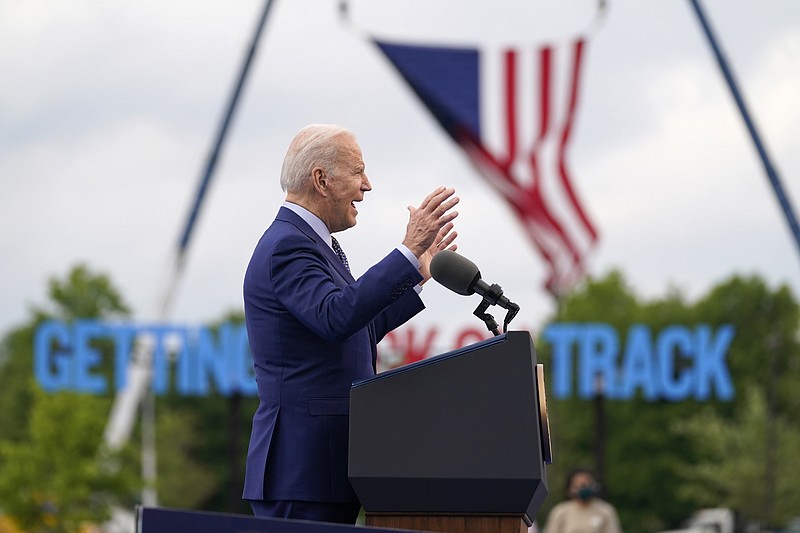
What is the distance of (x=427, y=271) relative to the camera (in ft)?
13.1

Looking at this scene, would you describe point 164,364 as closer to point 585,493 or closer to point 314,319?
point 585,493

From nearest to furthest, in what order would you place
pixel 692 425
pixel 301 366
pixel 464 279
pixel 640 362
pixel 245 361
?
pixel 464 279, pixel 301 366, pixel 245 361, pixel 640 362, pixel 692 425

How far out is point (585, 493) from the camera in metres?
9.88

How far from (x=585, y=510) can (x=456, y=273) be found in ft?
22.3

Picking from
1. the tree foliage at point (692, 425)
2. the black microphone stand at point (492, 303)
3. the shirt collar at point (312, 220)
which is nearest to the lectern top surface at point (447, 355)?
the black microphone stand at point (492, 303)

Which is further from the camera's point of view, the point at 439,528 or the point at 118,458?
the point at 118,458

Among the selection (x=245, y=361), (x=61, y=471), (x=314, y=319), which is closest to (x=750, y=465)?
(x=245, y=361)

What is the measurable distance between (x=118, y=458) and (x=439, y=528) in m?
26.0

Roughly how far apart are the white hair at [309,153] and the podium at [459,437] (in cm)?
75

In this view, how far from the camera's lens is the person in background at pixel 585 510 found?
9.95 meters

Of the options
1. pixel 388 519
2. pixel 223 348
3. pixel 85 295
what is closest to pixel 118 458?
pixel 223 348

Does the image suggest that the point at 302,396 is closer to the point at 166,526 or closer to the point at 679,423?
the point at 166,526

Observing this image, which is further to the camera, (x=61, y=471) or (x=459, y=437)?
(x=61, y=471)

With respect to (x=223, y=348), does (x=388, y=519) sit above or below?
below
